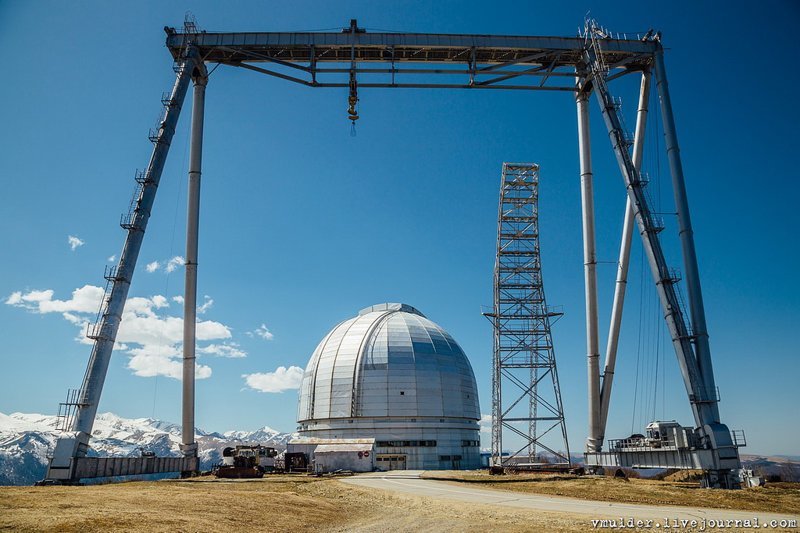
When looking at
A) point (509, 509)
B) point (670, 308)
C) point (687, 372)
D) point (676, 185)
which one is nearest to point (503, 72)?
point (676, 185)

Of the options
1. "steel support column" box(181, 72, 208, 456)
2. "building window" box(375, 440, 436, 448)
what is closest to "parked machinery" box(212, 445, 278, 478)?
"steel support column" box(181, 72, 208, 456)

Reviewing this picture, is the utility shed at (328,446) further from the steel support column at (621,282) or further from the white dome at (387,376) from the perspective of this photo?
the steel support column at (621,282)

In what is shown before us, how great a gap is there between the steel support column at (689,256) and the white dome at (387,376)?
111 ft

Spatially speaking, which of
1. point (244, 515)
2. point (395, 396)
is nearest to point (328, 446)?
point (395, 396)

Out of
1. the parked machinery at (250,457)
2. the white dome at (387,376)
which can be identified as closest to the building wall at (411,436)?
the white dome at (387,376)

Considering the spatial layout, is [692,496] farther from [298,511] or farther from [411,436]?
[411,436]

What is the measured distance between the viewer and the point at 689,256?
30531 millimetres

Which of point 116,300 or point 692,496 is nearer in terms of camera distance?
point 692,496

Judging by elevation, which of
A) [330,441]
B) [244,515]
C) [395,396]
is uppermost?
[395,396]

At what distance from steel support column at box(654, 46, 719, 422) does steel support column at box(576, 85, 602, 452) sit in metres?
7.41

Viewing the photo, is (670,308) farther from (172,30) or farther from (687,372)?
(172,30)

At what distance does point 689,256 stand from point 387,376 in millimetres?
35742

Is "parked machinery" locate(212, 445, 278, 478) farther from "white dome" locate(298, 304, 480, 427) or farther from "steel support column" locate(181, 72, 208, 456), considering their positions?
"white dome" locate(298, 304, 480, 427)

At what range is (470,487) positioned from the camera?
92.7ft
